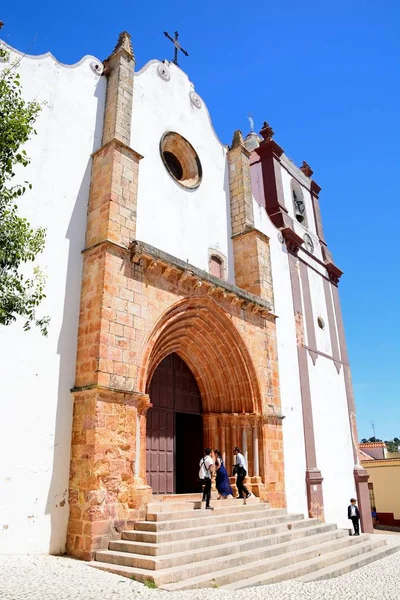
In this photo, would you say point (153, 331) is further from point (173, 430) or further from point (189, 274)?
point (173, 430)

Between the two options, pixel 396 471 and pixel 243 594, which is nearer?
pixel 243 594

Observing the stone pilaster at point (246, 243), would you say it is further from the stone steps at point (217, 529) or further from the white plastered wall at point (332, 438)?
the stone steps at point (217, 529)

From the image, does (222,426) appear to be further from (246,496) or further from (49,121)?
(49,121)

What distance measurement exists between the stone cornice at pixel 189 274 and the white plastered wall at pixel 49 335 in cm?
119

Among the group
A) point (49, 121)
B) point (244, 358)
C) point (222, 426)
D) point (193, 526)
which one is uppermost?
point (49, 121)

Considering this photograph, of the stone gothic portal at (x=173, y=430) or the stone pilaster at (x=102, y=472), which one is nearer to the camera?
the stone pilaster at (x=102, y=472)

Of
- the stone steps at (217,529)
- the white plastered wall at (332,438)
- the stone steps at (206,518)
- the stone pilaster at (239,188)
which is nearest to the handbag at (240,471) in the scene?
the stone steps at (206,518)

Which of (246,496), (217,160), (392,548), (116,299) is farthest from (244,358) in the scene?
(217,160)

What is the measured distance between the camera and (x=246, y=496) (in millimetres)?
10055

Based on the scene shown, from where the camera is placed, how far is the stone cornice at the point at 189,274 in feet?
29.9

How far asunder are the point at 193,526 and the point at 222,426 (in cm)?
386

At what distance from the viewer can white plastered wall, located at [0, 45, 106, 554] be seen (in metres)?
7.08

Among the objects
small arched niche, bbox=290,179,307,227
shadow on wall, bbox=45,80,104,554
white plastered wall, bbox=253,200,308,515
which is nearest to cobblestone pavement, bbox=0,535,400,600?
shadow on wall, bbox=45,80,104,554

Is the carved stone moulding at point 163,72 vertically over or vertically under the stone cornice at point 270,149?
under
